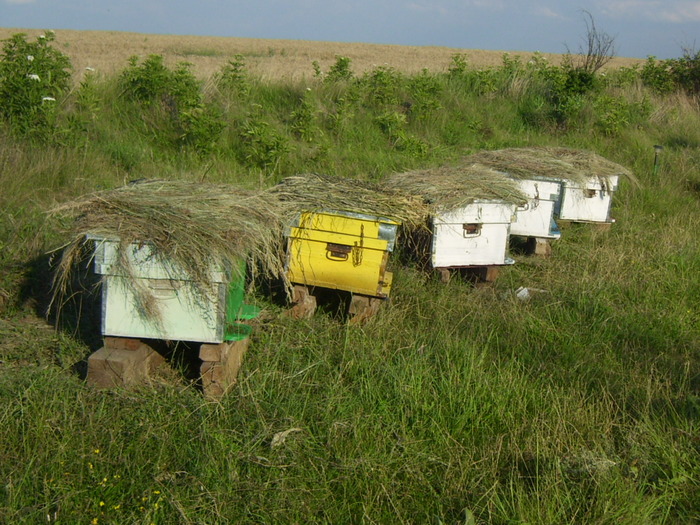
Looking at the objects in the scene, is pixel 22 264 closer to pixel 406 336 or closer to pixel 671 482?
pixel 406 336

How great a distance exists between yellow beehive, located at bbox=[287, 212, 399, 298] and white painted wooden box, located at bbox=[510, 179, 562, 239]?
86.2 inches

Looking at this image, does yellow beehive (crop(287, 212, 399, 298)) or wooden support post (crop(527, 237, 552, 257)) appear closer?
yellow beehive (crop(287, 212, 399, 298))

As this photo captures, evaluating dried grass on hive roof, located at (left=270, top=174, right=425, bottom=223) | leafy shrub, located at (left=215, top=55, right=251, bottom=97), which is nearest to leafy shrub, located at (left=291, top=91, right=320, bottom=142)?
leafy shrub, located at (left=215, top=55, right=251, bottom=97)

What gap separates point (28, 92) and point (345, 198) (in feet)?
15.9

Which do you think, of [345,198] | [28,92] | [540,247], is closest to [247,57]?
[28,92]

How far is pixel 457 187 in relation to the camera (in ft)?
19.2

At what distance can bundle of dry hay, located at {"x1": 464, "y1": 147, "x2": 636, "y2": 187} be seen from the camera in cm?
683

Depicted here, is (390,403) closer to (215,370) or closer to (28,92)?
(215,370)

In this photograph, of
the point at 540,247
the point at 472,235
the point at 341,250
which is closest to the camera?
the point at 341,250

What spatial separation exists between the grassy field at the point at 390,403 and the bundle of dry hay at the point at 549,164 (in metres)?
0.84

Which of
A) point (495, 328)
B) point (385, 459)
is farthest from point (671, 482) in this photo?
point (495, 328)

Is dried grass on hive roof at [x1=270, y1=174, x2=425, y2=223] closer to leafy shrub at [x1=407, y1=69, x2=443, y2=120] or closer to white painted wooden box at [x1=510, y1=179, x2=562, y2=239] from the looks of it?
white painted wooden box at [x1=510, y1=179, x2=562, y2=239]

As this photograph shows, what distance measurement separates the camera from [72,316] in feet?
16.7

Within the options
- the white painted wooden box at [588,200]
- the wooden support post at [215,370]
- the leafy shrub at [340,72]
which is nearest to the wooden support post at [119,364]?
the wooden support post at [215,370]
